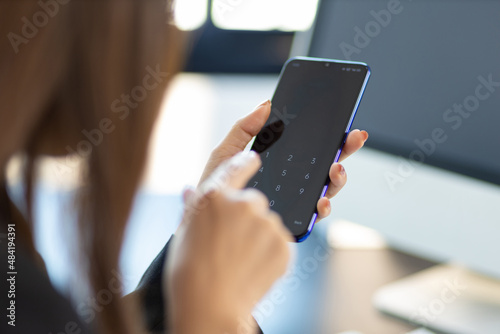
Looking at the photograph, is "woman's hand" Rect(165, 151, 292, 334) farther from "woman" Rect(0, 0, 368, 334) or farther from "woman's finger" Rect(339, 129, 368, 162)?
"woman's finger" Rect(339, 129, 368, 162)

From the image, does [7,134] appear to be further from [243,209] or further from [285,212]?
[285,212]

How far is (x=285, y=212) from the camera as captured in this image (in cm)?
64

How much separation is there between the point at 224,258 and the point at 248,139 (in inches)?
12.8

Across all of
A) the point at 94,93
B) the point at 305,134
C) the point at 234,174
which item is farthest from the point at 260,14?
the point at 94,93

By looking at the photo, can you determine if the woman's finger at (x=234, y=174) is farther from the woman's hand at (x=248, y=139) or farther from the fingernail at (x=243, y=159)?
the woman's hand at (x=248, y=139)

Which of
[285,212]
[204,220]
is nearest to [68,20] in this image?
[204,220]

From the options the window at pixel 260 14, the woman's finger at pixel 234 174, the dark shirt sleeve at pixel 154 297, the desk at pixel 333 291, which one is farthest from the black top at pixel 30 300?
the window at pixel 260 14

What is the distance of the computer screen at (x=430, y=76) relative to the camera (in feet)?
2.37

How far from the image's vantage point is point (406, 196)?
82 cm

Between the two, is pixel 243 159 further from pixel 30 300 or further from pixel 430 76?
pixel 430 76

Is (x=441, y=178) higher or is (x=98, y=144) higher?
(x=98, y=144)

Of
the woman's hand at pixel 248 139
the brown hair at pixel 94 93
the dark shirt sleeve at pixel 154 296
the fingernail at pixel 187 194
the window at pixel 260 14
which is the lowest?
the window at pixel 260 14

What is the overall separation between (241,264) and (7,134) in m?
0.19

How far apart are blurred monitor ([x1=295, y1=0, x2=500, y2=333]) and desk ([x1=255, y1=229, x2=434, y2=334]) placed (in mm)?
63
